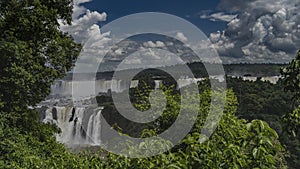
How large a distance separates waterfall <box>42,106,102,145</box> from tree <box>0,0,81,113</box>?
12.7m

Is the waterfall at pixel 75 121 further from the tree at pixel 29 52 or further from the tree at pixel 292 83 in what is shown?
the tree at pixel 292 83

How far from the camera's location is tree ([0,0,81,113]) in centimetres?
921

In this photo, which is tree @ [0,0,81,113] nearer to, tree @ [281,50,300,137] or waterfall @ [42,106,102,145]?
tree @ [281,50,300,137]

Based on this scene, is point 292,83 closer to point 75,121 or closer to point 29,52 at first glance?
point 29,52

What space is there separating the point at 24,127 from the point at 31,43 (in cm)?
249

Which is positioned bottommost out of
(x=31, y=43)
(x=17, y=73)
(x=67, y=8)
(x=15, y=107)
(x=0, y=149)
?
(x=0, y=149)

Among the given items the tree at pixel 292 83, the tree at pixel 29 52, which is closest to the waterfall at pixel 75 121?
the tree at pixel 29 52

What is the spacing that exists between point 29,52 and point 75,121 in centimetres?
1509

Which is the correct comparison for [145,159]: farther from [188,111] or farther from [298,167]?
[298,167]

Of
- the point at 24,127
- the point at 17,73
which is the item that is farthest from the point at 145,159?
the point at 24,127

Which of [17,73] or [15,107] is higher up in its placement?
[17,73]

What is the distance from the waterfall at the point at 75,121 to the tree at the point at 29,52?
12.7 meters

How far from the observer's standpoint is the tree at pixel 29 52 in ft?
30.2

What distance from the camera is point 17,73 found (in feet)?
29.8
